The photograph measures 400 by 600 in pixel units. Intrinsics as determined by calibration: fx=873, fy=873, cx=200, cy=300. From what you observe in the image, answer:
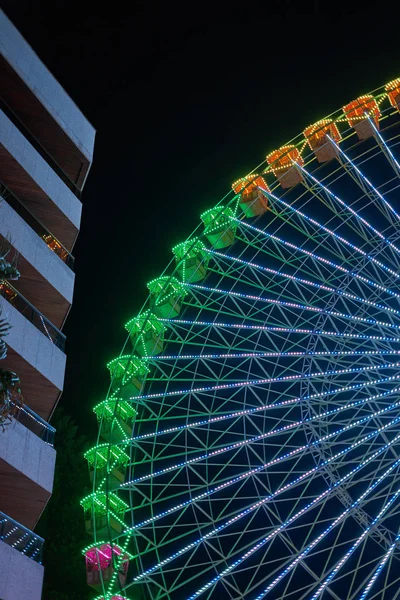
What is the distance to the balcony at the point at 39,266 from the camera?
21.2 meters

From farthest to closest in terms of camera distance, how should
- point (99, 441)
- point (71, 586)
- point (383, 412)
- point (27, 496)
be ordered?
1. point (71, 586)
2. point (99, 441)
3. point (383, 412)
4. point (27, 496)

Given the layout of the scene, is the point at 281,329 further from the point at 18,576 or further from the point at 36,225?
the point at 18,576

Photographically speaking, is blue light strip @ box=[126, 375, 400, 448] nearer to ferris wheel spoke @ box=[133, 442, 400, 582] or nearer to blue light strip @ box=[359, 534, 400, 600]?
ferris wheel spoke @ box=[133, 442, 400, 582]

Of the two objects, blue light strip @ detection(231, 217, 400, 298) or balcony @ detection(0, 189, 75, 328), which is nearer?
balcony @ detection(0, 189, 75, 328)

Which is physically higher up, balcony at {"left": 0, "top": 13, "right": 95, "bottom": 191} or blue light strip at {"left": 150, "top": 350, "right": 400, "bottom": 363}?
balcony at {"left": 0, "top": 13, "right": 95, "bottom": 191}

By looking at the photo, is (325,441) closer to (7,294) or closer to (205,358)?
(205,358)

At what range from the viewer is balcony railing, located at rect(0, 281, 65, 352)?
20312mm

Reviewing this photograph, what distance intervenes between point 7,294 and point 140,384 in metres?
6.72

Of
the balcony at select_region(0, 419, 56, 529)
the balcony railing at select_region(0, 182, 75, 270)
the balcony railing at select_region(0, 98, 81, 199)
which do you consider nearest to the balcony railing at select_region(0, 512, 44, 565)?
the balcony at select_region(0, 419, 56, 529)

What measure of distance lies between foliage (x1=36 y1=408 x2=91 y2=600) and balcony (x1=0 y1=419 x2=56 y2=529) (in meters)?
8.45

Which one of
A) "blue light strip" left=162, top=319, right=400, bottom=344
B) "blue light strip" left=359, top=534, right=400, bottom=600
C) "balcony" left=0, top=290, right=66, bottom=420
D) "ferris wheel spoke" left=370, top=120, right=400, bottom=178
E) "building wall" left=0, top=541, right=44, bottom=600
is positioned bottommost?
"blue light strip" left=359, top=534, right=400, bottom=600

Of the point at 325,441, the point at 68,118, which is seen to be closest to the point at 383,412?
the point at 325,441

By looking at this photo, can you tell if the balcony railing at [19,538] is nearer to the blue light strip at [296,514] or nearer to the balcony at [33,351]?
the balcony at [33,351]

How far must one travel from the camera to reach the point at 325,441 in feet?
76.6
